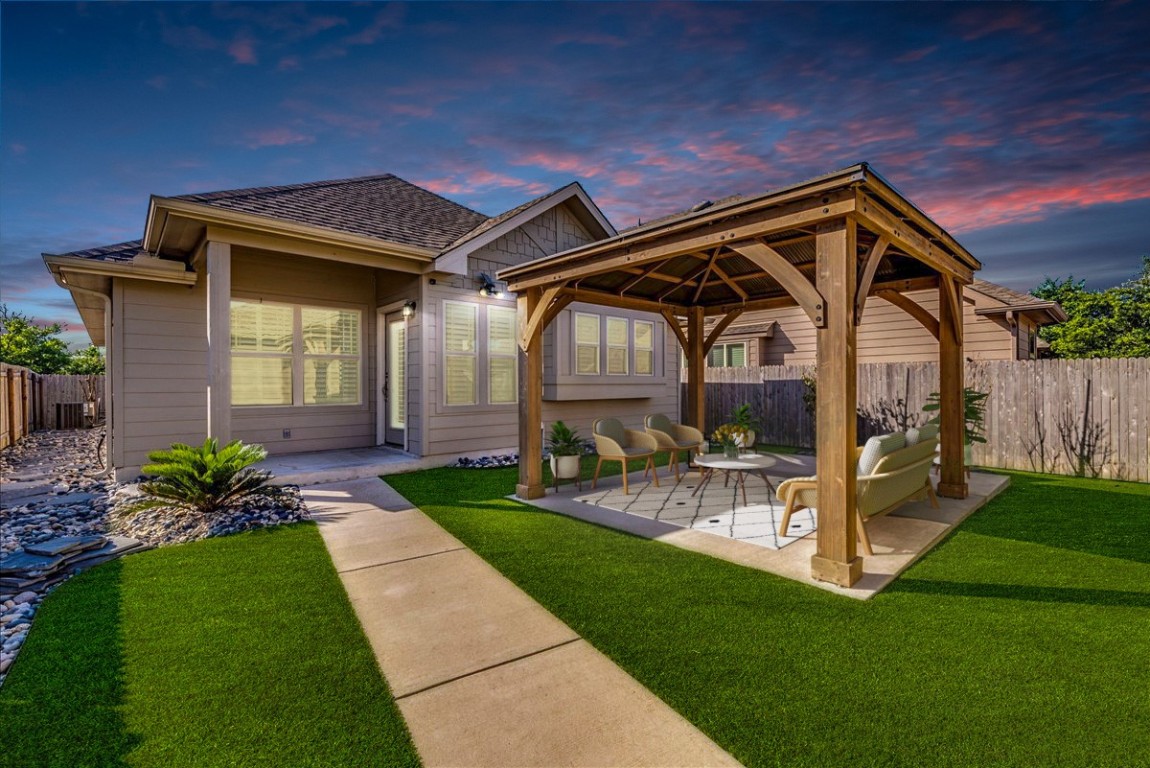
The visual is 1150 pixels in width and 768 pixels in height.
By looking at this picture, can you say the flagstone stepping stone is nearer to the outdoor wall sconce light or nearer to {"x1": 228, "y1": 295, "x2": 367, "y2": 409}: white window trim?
{"x1": 228, "y1": 295, "x2": 367, "y2": 409}: white window trim

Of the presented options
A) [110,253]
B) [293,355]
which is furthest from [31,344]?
[293,355]

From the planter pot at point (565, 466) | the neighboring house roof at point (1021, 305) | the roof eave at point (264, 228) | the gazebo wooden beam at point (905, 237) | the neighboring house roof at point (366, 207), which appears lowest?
the planter pot at point (565, 466)

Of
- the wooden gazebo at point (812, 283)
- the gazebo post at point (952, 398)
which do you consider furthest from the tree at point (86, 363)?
the gazebo post at point (952, 398)

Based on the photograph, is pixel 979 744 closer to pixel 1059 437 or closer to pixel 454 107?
pixel 1059 437

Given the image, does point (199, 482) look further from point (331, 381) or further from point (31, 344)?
point (31, 344)

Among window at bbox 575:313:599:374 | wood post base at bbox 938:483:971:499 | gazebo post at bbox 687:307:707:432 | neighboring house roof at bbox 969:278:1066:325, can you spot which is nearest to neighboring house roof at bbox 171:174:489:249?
window at bbox 575:313:599:374

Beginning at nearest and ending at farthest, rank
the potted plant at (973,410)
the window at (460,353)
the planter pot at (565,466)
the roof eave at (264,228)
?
the roof eave at (264,228) → the planter pot at (565,466) → the potted plant at (973,410) → the window at (460,353)

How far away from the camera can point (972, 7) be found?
6512 mm

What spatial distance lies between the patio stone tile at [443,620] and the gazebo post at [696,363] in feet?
17.4

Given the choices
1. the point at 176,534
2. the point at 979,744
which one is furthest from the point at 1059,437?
the point at 176,534

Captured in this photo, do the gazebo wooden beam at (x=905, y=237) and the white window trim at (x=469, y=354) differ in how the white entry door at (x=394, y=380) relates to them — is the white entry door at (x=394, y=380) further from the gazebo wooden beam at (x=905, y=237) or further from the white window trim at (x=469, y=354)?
the gazebo wooden beam at (x=905, y=237)

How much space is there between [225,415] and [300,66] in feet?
17.7

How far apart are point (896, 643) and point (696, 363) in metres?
6.04

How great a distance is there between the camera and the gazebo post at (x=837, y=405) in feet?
11.3
